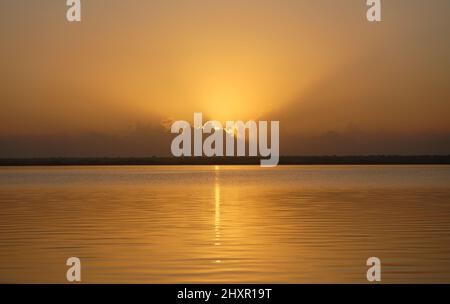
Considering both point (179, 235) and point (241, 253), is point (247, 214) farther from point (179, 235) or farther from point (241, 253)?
point (241, 253)

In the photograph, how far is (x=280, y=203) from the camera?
161 ft

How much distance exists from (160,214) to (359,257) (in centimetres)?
1794

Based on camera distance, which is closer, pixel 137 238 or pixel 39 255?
pixel 39 255

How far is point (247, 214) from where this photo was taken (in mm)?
39344

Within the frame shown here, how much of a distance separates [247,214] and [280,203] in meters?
9.85

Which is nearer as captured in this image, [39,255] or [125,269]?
[125,269]

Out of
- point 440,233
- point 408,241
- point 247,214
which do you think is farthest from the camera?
point 247,214

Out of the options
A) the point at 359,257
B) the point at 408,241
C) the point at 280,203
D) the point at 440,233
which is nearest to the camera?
the point at 359,257
